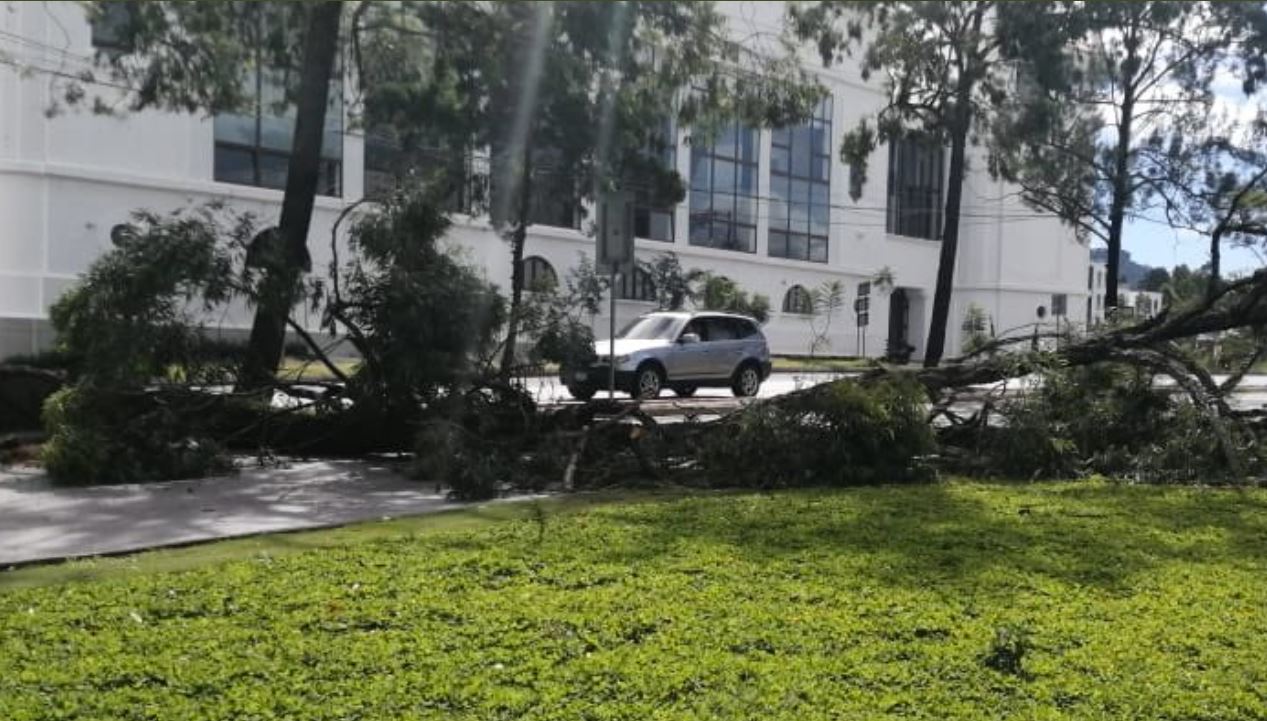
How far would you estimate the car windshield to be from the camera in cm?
2127

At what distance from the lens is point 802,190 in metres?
53.8

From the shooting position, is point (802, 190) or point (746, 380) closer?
point (746, 380)

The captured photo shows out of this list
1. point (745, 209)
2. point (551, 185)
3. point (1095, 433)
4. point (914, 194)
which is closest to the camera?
point (1095, 433)

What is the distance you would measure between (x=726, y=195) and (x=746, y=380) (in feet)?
94.8

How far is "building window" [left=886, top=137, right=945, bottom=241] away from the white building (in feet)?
0.29

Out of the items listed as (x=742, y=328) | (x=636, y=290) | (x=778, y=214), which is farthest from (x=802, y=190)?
(x=742, y=328)

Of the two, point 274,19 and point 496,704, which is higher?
point 274,19

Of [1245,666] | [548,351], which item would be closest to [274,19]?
[548,351]

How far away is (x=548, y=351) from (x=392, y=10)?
310 inches

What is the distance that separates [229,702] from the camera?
12.3ft

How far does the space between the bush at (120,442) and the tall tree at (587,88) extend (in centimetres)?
815

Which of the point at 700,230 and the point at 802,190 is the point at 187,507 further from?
the point at 802,190

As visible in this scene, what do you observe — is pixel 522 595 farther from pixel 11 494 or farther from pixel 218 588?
pixel 11 494

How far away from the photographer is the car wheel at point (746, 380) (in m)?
22.5
